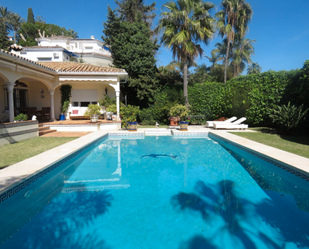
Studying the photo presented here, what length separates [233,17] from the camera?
2164 cm

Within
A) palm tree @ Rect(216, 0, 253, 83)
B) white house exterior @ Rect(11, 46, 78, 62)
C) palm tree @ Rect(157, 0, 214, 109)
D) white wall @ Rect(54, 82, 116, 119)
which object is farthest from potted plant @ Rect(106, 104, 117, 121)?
white house exterior @ Rect(11, 46, 78, 62)

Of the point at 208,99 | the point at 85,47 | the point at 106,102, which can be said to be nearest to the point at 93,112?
the point at 106,102

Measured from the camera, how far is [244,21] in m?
22.2

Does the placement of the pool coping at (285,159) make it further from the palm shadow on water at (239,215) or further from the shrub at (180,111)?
the shrub at (180,111)

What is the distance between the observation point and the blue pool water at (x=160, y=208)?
10.8 ft

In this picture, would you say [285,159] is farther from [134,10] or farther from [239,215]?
[134,10]

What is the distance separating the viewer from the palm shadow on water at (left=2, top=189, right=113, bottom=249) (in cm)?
318

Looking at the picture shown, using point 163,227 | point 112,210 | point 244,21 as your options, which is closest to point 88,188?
point 112,210

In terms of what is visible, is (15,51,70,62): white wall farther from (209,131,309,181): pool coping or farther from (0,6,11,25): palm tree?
(0,6,11,25): palm tree

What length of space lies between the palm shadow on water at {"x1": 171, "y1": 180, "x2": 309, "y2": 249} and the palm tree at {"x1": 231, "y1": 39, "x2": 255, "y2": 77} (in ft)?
102

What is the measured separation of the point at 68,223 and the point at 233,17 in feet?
80.2

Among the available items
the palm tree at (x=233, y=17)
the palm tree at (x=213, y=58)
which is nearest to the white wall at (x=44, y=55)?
the palm tree at (x=233, y=17)

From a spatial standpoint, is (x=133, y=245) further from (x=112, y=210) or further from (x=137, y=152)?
(x=137, y=152)

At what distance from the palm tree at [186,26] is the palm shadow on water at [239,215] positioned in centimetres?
1303
